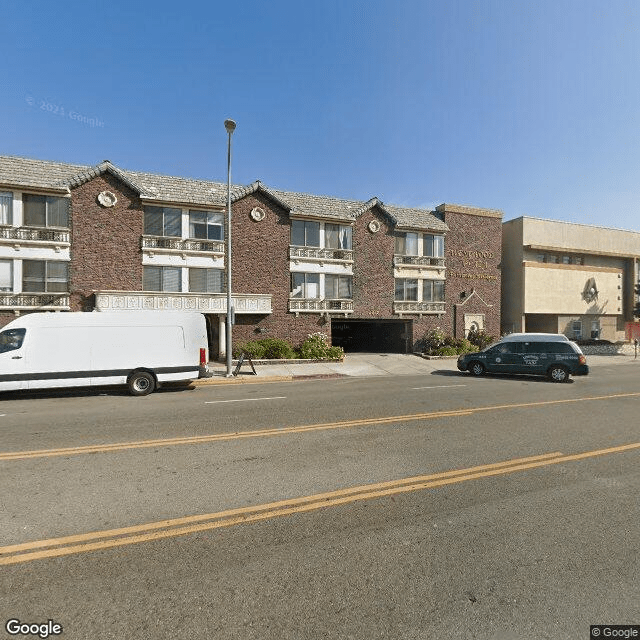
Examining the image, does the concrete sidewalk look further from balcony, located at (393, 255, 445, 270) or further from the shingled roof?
the shingled roof

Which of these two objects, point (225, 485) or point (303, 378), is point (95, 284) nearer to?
point (303, 378)

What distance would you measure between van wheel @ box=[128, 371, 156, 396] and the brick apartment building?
9.32 metres

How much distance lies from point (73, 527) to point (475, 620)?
3963mm

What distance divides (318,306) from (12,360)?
16233mm

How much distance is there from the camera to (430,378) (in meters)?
16.3

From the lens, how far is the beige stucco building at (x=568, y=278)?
96.3ft

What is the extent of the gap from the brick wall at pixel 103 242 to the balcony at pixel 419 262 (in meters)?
16.7

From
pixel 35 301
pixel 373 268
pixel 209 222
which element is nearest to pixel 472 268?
pixel 373 268


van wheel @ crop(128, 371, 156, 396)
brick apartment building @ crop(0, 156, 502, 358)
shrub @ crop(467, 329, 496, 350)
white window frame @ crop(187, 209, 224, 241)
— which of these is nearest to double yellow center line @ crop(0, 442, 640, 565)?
van wheel @ crop(128, 371, 156, 396)

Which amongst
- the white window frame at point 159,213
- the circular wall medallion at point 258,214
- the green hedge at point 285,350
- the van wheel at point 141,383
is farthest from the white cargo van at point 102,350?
the circular wall medallion at point 258,214

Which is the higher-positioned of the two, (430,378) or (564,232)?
(564,232)

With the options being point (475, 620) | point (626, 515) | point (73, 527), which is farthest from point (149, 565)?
point (626, 515)

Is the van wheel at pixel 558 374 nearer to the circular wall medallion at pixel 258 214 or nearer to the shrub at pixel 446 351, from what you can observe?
the shrub at pixel 446 351

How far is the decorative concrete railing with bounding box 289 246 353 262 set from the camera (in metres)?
23.8
